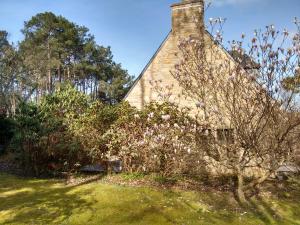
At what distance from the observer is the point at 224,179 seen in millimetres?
14859

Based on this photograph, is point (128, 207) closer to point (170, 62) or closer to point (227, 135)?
point (227, 135)

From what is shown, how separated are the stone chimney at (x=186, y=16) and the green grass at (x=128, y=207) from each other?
826 centimetres

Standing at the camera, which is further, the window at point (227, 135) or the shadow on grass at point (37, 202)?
the window at point (227, 135)

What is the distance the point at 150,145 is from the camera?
1459 cm

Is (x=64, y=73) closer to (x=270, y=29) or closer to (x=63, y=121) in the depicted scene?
(x=63, y=121)

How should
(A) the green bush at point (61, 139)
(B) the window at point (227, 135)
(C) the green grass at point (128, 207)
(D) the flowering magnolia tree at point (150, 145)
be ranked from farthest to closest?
(A) the green bush at point (61, 139)
(D) the flowering magnolia tree at point (150, 145)
(B) the window at point (227, 135)
(C) the green grass at point (128, 207)

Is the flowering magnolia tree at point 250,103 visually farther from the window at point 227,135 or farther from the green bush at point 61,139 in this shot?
the green bush at point 61,139

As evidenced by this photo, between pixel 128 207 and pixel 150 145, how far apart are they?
411 cm

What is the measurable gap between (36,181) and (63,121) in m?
3.49

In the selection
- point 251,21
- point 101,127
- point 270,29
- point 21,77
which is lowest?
point 101,127

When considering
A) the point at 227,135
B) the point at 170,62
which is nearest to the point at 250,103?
the point at 227,135

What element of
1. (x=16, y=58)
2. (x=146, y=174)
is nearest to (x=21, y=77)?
(x=16, y=58)

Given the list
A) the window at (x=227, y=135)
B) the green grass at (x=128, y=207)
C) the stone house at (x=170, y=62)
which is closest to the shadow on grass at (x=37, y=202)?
the green grass at (x=128, y=207)

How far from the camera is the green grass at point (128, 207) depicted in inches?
384
